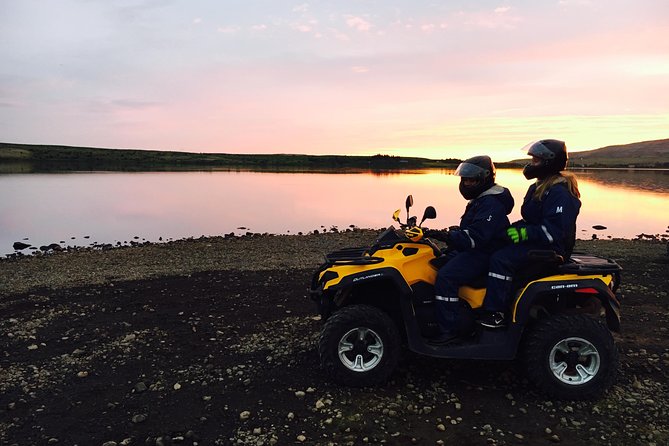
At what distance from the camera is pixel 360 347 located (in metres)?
5.38

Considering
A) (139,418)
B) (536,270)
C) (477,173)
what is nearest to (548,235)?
(536,270)

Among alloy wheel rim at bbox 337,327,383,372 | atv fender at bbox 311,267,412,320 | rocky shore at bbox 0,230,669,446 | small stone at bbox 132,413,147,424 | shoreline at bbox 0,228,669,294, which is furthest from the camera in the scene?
shoreline at bbox 0,228,669,294

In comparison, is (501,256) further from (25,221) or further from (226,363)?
(25,221)

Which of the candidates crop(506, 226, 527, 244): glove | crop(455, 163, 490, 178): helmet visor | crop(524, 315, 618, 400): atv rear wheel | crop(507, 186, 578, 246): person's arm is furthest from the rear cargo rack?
crop(455, 163, 490, 178): helmet visor

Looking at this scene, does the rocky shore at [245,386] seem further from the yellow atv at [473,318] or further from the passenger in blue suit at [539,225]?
the passenger in blue suit at [539,225]

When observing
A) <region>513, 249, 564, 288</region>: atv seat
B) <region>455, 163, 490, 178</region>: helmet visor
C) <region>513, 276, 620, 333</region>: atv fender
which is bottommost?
<region>513, 276, 620, 333</region>: atv fender

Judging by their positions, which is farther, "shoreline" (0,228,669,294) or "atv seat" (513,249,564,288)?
"shoreline" (0,228,669,294)

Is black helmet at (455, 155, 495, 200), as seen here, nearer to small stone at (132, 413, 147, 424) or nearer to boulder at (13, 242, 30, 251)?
small stone at (132, 413, 147, 424)

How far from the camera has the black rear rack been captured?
5371 mm

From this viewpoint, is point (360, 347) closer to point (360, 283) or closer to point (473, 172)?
point (360, 283)

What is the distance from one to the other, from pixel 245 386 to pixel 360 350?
1371mm

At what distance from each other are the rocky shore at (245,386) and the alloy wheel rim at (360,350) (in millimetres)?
275

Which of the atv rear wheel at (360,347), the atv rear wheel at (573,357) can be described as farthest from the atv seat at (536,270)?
the atv rear wheel at (360,347)

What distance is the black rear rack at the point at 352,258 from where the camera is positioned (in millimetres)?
5371
